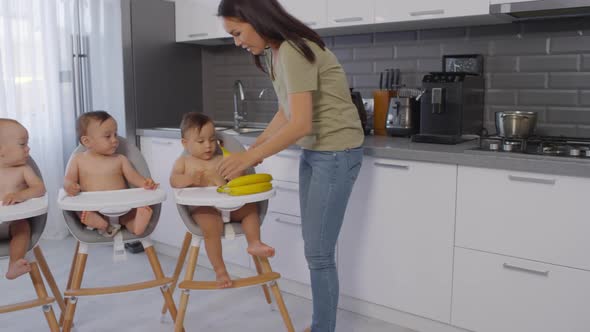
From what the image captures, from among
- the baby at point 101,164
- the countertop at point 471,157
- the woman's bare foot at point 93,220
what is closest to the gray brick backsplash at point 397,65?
the countertop at point 471,157

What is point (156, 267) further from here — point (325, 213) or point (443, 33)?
point (443, 33)

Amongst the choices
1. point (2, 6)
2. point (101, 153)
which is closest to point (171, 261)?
point (101, 153)

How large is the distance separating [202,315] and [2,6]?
7.43ft

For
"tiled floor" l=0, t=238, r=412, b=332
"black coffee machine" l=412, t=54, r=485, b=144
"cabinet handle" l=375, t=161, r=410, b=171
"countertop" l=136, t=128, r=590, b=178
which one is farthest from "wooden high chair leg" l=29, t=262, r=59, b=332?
"black coffee machine" l=412, t=54, r=485, b=144

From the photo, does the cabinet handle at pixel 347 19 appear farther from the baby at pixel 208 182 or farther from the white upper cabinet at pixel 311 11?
the baby at pixel 208 182

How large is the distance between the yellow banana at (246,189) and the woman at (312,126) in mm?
153

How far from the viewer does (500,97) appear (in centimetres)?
270

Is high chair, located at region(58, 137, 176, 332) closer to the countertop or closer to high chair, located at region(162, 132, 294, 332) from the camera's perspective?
high chair, located at region(162, 132, 294, 332)

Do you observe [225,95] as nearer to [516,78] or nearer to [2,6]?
[2,6]

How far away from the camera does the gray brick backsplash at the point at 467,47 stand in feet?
8.91

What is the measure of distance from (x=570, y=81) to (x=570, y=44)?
163mm

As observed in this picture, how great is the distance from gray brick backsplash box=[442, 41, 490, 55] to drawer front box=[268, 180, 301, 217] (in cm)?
104

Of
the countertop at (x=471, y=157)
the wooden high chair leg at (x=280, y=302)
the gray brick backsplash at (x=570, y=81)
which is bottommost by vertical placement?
the wooden high chair leg at (x=280, y=302)

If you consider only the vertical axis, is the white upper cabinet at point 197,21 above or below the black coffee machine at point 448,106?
above
